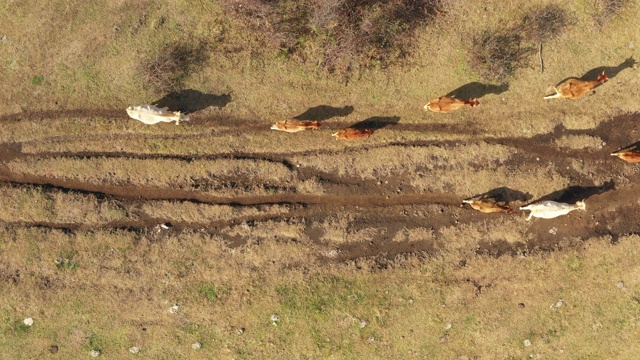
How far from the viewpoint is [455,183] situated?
1659cm

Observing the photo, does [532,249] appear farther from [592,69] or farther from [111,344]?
[111,344]

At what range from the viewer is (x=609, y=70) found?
16.4 m

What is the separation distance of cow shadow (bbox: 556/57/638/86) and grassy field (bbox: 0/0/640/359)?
88 millimetres

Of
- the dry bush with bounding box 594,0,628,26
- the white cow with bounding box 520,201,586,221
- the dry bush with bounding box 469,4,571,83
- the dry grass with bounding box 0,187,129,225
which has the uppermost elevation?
the dry bush with bounding box 594,0,628,26

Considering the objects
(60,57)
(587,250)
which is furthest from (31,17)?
(587,250)

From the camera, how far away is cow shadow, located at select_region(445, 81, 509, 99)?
16.4 metres

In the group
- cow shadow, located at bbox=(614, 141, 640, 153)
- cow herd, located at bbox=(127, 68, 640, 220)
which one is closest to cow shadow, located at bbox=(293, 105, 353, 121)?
cow herd, located at bbox=(127, 68, 640, 220)

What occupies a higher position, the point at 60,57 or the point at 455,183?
the point at 60,57

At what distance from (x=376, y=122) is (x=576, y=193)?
7346 mm

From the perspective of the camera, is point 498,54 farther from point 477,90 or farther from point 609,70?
point 609,70

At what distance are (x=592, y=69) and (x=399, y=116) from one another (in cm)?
676

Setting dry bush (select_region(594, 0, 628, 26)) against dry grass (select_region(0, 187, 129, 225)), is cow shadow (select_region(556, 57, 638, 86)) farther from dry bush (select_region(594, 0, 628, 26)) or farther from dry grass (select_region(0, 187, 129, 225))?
dry grass (select_region(0, 187, 129, 225))

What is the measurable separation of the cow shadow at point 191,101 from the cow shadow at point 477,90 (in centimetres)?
791

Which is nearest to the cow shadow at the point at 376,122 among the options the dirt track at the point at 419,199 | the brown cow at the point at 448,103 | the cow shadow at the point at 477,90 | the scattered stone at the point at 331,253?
the dirt track at the point at 419,199
